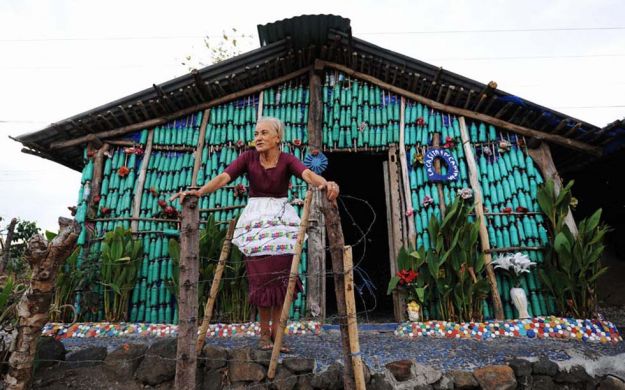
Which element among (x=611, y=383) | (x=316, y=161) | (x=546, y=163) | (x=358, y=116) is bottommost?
(x=611, y=383)

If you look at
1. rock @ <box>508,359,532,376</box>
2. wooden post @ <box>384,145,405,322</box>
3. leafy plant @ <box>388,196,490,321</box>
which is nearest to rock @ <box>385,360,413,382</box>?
rock @ <box>508,359,532,376</box>

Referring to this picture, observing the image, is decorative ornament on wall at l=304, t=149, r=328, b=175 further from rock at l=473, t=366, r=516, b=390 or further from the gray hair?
rock at l=473, t=366, r=516, b=390

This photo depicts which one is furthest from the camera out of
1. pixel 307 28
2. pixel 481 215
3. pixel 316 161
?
pixel 307 28

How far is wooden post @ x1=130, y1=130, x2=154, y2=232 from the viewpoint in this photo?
4812 millimetres

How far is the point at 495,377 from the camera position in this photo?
282cm

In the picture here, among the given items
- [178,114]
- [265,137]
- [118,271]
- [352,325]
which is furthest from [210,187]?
[178,114]

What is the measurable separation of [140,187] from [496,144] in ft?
17.0

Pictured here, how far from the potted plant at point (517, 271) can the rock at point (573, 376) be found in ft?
3.47

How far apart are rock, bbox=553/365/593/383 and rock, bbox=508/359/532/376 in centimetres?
29

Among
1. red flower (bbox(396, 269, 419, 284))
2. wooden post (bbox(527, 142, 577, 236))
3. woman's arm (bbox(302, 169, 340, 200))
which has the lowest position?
red flower (bbox(396, 269, 419, 284))

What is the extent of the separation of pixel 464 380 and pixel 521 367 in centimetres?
57

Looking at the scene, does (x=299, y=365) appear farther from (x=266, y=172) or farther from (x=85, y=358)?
(x=85, y=358)

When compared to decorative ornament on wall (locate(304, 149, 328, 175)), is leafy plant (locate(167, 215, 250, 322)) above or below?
below

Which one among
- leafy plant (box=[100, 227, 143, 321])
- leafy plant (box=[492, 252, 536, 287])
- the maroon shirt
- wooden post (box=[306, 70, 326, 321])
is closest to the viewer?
the maroon shirt
